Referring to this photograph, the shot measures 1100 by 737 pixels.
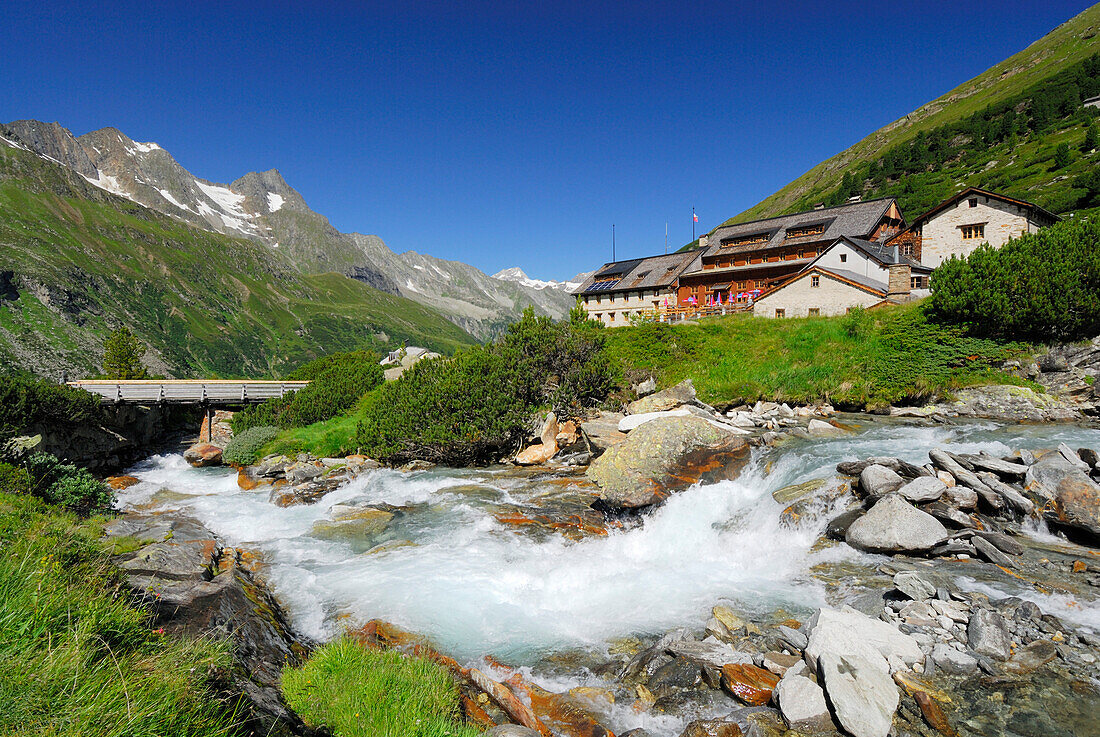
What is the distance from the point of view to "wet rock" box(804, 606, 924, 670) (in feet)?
22.8

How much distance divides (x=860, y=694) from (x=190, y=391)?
4364cm

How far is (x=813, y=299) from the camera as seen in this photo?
4019cm

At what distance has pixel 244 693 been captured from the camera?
4918 millimetres

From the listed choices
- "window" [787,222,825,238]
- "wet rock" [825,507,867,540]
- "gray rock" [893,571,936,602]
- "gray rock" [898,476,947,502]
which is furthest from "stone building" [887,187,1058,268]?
"gray rock" [893,571,936,602]

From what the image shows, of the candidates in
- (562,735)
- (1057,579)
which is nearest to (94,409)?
(562,735)

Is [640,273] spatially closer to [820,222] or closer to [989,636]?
[820,222]

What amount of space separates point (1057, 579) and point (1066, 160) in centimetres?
10641

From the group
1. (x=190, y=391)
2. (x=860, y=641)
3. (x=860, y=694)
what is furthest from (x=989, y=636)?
(x=190, y=391)

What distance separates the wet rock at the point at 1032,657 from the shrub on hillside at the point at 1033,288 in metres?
24.6

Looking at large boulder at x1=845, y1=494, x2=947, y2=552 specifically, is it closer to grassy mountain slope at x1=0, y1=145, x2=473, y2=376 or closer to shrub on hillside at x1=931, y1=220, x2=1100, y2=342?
shrub on hillside at x1=931, y1=220, x2=1100, y2=342

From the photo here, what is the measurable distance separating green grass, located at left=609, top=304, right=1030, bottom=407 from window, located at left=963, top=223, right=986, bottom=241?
2582cm

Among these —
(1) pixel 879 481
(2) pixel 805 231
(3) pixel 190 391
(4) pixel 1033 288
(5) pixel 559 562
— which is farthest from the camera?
(2) pixel 805 231

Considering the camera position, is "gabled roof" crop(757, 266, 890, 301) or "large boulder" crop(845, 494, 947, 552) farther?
"gabled roof" crop(757, 266, 890, 301)

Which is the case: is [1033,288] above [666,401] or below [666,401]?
above
